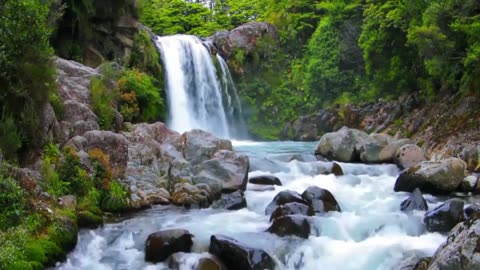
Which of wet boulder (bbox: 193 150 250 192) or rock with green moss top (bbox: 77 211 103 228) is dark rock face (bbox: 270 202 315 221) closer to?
wet boulder (bbox: 193 150 250 192)

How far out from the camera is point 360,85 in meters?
27.6

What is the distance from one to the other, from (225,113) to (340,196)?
15584 mm

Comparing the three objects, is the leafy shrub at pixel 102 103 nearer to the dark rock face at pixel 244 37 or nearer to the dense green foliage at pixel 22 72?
the dense green foliage at pixel 22 72

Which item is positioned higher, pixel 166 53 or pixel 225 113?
pixel 166 53

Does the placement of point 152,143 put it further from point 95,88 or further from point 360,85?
point 360,85

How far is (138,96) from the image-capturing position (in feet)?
64.6

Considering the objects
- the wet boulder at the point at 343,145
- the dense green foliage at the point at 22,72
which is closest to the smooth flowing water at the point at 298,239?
the dense green foliage at the point at 22,72

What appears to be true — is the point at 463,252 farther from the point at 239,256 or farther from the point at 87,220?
the point at 87,220

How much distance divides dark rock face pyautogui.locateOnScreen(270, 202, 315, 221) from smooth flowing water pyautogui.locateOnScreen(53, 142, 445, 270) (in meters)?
0.32

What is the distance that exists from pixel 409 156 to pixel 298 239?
8124 millimetres

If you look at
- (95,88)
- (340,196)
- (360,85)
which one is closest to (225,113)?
(360,85)

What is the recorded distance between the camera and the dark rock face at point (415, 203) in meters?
11.6

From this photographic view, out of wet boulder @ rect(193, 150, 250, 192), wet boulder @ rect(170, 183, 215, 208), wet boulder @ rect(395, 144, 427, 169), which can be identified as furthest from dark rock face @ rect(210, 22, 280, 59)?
wet boulder @ rect(170, 183, 215, 208)

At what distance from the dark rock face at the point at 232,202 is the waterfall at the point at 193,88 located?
12.6 m
